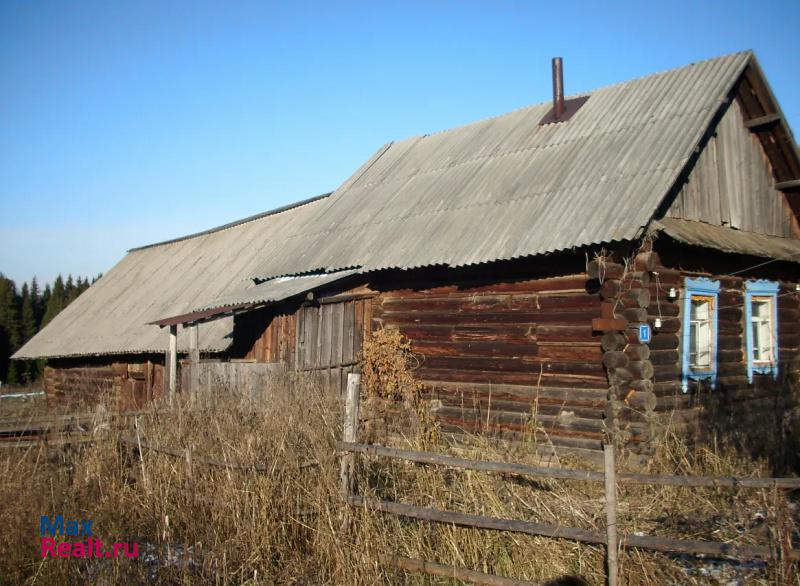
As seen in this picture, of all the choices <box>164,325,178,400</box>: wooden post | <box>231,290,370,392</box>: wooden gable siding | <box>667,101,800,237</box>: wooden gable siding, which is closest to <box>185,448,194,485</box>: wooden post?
<box>231,290,370,392</box>: wooden gable siding

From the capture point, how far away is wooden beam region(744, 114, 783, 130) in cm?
1113

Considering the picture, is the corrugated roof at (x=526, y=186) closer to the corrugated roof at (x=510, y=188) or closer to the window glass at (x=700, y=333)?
the corrugated roof at (x=510, y=188)

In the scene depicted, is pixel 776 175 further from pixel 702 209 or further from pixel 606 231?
pixel 606 231

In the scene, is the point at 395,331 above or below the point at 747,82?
below

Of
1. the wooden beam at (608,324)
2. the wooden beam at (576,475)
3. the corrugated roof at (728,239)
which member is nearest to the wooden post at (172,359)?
the wooden beam at (608,324)

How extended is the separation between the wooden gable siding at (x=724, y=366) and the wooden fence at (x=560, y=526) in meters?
3.70

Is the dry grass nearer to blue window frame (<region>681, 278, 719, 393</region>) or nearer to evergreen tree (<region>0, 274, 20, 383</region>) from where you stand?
blue window frame (<region>681, 278, 719, 393</region>)

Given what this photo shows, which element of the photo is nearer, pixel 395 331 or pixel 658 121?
pixel 658 121

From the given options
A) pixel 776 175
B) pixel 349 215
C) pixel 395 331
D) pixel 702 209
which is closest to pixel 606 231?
pixel 702 209

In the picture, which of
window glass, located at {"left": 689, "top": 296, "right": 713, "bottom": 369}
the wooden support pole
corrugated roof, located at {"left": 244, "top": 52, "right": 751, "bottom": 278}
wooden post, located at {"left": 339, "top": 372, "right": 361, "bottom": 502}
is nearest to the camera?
wooden post, located at {"left": 339, "top": 372, "right": 361, "bottom": 502}

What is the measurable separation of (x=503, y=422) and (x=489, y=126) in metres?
6.86

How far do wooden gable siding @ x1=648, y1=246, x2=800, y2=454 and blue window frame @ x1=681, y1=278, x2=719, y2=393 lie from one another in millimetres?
106

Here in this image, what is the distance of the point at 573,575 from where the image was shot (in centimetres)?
525

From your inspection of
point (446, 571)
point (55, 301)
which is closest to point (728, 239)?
point (446, 571)
